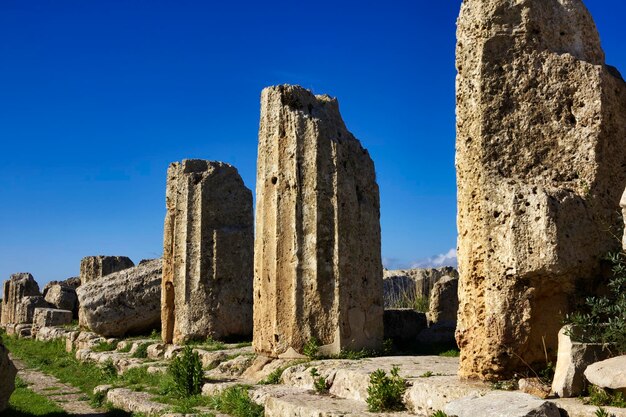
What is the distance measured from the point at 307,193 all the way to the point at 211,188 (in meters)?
4.13

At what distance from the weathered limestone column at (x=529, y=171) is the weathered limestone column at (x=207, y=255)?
7332 mm

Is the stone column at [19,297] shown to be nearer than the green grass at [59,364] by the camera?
No

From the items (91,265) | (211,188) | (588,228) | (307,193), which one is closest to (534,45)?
(588,228)

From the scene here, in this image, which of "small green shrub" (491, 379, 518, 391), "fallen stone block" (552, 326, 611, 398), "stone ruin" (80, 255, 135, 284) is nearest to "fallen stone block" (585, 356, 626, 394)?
"fallen stone block" (552, 326, 611, 398)

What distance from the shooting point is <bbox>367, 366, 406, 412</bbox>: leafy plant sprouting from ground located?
6.41m

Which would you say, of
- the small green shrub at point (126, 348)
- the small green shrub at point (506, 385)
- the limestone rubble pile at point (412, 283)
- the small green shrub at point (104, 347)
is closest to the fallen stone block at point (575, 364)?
the small green shrub at point (506, 385)

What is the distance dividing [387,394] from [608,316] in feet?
6.55

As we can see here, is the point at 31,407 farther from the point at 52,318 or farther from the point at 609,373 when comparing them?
the point at 52,318

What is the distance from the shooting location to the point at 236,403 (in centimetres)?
809

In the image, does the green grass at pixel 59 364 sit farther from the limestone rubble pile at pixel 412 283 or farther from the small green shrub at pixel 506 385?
the small green shrub at pixel 506 385

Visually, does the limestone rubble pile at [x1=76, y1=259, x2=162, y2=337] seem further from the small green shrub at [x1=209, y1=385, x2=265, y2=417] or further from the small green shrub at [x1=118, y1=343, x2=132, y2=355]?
the small green shrub at [x1=209, y1=385, x2=265, y2=417]

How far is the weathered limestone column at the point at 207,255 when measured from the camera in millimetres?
13016

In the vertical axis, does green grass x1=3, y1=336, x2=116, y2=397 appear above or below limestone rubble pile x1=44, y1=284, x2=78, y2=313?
below

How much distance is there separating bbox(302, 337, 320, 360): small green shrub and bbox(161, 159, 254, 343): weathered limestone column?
3.91 meters
